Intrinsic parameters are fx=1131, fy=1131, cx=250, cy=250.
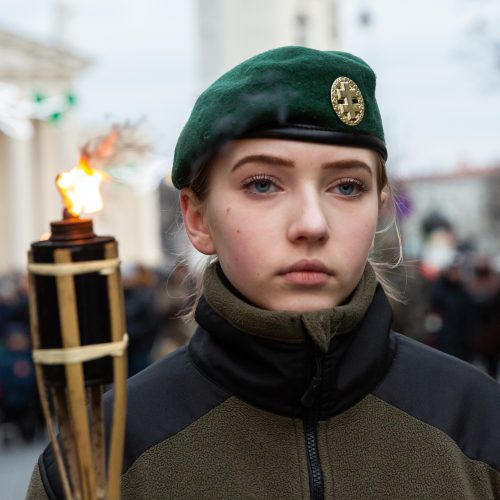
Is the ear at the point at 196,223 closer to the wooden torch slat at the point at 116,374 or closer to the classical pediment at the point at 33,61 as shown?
the wooden torch slat at the point at 116,374

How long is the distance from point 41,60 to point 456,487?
4041cm

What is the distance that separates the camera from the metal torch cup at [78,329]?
5.63 feet

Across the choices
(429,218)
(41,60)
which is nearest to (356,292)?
(429,218)

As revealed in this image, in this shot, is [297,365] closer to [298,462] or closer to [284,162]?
[298,462]

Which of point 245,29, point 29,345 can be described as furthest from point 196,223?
point 245,29

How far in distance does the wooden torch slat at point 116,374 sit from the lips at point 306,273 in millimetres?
384

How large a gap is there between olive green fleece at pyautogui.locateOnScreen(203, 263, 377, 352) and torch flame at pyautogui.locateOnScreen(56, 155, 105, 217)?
0.33 metres

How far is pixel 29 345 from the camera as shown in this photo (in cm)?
1127

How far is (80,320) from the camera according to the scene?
172 centimetres

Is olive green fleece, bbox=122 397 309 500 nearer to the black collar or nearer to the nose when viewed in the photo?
the black collar

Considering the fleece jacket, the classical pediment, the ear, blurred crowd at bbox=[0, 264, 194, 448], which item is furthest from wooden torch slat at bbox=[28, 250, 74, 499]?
the classical pediment

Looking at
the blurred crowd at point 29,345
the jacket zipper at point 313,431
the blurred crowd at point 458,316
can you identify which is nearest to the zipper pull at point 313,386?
the jacket zipper at point 313,431

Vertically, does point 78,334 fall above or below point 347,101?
below

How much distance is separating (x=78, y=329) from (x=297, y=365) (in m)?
0.50
